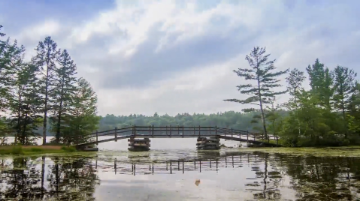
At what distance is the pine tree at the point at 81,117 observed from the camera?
34562 millimetres

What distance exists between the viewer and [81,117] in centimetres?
3622

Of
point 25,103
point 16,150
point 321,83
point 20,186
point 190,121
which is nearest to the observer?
point 20,186

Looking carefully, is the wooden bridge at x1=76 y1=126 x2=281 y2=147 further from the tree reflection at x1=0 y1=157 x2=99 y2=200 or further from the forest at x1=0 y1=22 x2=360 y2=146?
the tree reflection at x1=0 y1=157 x2=99 y2=200

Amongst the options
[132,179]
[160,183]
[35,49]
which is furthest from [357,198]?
[35,49]

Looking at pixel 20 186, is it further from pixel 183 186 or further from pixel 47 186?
pixel 183 186

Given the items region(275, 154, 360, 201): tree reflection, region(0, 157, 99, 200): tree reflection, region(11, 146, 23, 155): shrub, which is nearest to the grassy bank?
region(11, 146, 23, 155): shrub

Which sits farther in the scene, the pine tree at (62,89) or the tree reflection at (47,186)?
the pine tree at (62,89)

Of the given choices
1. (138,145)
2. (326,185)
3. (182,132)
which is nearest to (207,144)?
(182,132)

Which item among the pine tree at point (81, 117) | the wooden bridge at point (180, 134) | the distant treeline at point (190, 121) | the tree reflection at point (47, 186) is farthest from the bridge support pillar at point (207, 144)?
the distant treeline at point (190, 121)

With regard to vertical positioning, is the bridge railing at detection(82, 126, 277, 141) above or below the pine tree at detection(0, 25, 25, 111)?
below

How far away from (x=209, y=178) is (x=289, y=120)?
2678cm

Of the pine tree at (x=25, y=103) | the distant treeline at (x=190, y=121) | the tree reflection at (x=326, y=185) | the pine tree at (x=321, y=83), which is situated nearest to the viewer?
the tree reflection at (x=326, y=185)

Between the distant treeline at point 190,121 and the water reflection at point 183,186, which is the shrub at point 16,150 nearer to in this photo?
the water reflection at point 183,186

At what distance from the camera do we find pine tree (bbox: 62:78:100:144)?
34.6m
